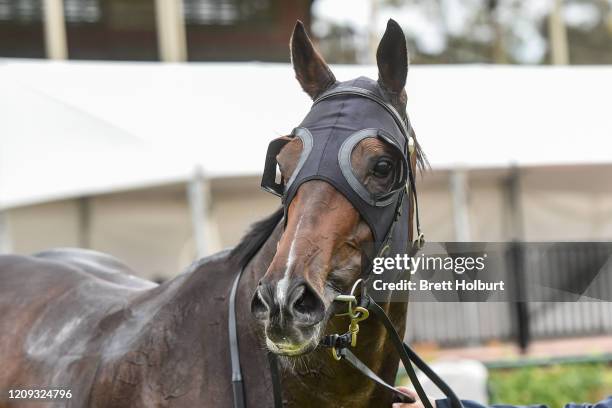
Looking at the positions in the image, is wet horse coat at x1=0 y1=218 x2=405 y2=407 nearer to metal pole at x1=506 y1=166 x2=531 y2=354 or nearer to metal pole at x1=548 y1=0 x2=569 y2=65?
metal pole at x1=506 y1=166 x2=531 y2=354

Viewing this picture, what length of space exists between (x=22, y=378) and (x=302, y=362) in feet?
4.04

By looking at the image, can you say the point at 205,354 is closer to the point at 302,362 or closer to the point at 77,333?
the point at 302,362

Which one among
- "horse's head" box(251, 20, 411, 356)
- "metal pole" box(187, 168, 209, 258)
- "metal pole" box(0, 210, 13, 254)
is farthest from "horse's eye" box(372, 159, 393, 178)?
"metal pole" box(0, 210, 13, 254)

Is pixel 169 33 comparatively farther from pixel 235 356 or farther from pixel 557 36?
pixel 235 356

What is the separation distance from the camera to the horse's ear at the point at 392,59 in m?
2.76

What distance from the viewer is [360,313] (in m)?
2.55

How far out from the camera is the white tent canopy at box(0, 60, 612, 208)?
31.1 feet

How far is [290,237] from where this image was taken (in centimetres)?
243

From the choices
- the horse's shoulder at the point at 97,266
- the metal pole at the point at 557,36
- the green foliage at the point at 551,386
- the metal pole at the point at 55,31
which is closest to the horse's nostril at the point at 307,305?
the horse's shoulder at the point at 97,266

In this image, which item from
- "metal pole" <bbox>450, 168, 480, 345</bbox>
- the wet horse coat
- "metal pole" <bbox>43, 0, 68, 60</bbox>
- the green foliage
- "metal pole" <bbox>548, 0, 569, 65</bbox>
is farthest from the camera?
"metal pole" <bbox>548, 0, 569, 65</bbox>

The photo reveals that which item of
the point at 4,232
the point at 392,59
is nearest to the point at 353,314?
the point at 392,59

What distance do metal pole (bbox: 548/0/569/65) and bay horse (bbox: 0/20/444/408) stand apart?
38.6 ft

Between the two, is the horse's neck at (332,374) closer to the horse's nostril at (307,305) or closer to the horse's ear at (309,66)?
the horse's nostril at (307,305)

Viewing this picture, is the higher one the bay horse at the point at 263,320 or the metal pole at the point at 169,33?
the metal pole at the point at 169,33
